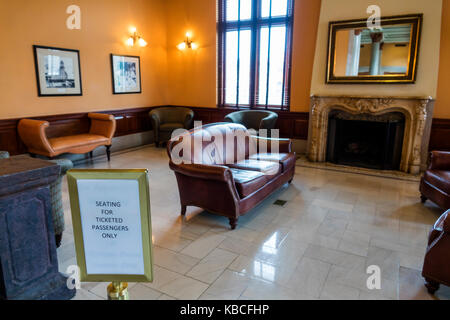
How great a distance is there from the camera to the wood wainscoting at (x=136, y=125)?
16.8 ft

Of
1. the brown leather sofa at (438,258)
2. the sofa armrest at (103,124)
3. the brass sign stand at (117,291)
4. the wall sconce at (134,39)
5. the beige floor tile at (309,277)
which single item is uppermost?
the wall sconce at (134,39)

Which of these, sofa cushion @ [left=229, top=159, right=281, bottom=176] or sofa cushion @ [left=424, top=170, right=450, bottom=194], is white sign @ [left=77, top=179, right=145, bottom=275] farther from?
sofa cushion @ [left=424, top=170, right=450, bottom=194]

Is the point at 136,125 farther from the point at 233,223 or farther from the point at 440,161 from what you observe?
the point at 440,161

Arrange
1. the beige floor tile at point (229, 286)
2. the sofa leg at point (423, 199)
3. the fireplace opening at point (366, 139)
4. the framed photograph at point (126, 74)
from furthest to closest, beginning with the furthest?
1. the framed photograph at point (126, 74)
2. the fireplace opening at point (366, 139)
3. the sofa leg at point (423, 199)
4. the beige floor tile at point (229, 286)

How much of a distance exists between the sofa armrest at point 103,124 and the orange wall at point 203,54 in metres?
2.57

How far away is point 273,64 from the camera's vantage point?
6.75 m

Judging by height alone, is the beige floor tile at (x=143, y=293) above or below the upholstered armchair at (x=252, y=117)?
below

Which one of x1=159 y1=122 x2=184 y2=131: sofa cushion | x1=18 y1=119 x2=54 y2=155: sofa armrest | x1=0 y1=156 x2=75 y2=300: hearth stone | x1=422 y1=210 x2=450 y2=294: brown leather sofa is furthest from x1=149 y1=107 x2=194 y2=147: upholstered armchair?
x1=422 y1=210 x2=450 y2=294: brown leather sofa

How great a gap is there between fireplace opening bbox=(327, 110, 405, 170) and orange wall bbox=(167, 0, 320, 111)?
36.1 inches

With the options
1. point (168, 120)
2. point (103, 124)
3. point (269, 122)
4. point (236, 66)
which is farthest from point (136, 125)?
point (269, 122)

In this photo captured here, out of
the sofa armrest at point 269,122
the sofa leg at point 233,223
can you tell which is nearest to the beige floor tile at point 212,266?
the sofa leg at point 233,223

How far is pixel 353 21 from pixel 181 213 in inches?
180

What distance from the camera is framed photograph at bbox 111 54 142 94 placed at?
6.76 m

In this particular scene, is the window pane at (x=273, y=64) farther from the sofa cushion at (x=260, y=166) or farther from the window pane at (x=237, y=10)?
the sofa cushion at (x=260, y=166)
